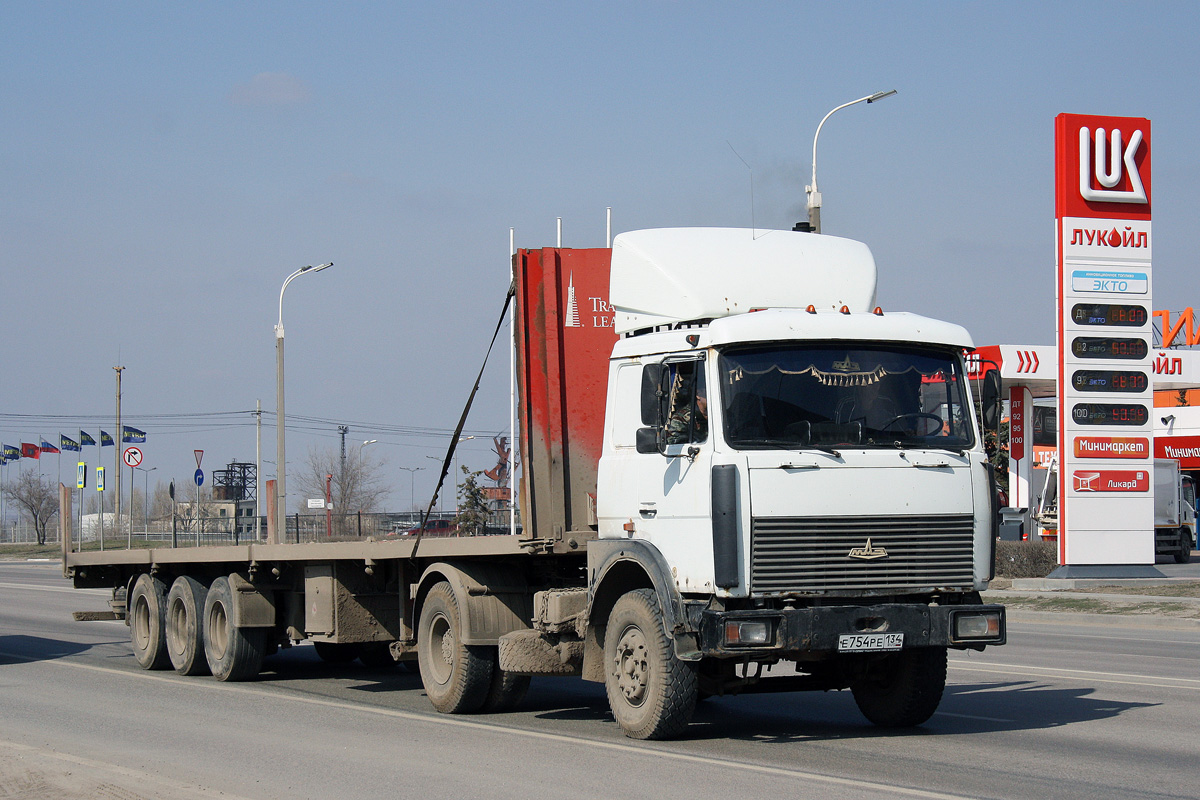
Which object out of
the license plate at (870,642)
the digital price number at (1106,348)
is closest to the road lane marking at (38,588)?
the digital price number at (1106,348)

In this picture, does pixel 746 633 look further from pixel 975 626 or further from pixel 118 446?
pixel 118 446

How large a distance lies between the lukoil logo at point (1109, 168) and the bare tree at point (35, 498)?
84.3 m

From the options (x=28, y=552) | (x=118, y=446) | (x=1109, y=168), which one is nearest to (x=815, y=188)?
(x=1109, y=168)

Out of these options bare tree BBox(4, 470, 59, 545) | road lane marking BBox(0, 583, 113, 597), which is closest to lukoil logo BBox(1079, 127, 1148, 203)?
road lane marking BBox(0, 583, 113, 597)

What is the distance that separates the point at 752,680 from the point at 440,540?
298cm

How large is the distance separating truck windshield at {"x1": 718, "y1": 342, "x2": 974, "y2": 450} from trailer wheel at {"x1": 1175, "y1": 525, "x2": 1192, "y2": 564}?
1351 inches

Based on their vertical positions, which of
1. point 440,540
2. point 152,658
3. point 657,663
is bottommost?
point 152,658

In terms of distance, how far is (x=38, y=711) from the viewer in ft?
38.5

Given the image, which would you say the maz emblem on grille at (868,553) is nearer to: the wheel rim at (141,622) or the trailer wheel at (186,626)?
the trailer wheel at (186,626)

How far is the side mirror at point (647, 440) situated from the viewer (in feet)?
29.7

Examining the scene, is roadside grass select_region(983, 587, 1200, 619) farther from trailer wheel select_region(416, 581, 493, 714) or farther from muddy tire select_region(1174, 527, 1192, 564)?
muddy tire select_region(1174, 527, 1192, 564)

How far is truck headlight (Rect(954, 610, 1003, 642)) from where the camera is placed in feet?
29.0

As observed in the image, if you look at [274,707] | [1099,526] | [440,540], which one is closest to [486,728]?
[440,540]

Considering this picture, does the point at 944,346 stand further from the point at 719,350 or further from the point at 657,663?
the point at 657,663
